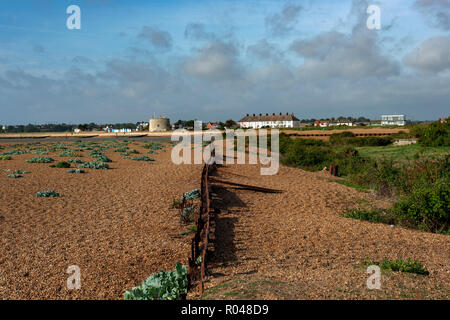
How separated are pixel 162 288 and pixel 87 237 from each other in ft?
11.2

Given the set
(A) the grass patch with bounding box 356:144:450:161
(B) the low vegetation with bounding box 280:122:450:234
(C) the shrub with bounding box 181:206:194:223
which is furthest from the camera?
(A) the grass patch with bounding box 356:144:450:161

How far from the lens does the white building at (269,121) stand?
409ft

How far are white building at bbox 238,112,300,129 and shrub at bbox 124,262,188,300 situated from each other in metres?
119

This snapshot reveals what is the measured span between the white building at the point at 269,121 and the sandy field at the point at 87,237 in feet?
369

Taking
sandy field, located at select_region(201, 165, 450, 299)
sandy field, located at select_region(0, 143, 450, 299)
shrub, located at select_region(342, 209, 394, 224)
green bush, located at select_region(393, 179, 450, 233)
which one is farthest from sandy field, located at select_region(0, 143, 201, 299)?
green bush, located at select_region(393, 179, 450, 233)

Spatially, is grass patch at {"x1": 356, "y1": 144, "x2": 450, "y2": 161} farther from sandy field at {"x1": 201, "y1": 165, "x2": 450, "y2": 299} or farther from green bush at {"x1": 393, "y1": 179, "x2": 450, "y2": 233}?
green bush at {"x1": 393, "y1": 179, "x2": 450, "y2": 233}

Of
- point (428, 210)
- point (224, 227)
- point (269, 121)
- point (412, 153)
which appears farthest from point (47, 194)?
point (269, 121)

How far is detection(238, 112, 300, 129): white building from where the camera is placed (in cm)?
12462

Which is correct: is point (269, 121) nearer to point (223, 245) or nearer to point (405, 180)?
point (405, 180)

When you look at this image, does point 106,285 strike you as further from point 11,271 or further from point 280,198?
point 280,198

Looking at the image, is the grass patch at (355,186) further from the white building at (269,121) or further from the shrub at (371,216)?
the white building at (269,121)

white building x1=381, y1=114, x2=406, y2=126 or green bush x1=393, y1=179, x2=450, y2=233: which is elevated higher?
white building x1=381, y1=114, x2=406, y2=126

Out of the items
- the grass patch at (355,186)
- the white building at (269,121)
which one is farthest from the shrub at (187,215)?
the white building at (269,121)

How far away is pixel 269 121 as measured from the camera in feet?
416
